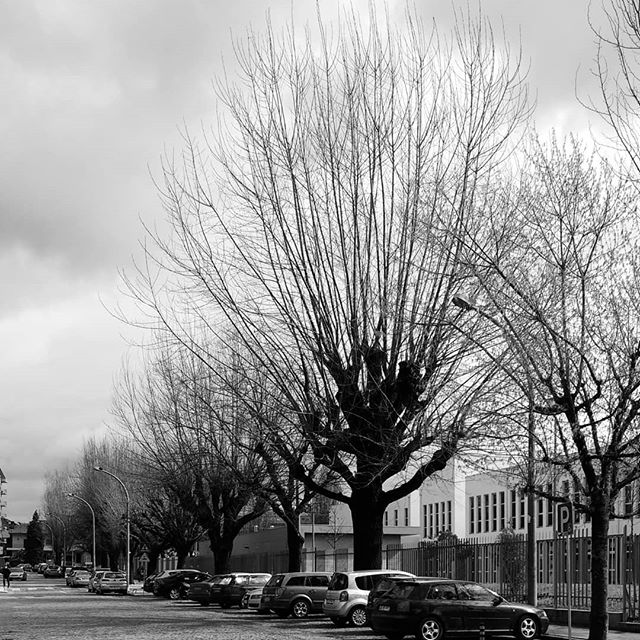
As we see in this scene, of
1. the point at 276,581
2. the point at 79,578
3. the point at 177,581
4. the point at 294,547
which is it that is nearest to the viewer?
the point at 276,581

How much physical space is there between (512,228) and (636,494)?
44.2 feet

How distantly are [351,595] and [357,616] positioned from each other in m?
0.80

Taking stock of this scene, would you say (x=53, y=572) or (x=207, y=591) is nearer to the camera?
(x=207, y=591)

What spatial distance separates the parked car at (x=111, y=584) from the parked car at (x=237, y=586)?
23128 millimetres

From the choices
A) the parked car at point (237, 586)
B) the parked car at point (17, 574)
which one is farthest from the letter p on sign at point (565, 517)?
the parked car at point (17, 574)

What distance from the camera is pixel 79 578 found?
84.3 metres

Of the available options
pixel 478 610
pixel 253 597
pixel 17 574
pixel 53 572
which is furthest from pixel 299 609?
pixel 53 572

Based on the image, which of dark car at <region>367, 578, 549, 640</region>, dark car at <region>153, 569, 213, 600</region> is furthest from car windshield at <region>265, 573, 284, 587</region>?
dark car at <region>153, 569, 213, 600</region>

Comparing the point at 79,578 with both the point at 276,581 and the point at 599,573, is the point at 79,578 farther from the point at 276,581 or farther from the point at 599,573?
the point at 599,573

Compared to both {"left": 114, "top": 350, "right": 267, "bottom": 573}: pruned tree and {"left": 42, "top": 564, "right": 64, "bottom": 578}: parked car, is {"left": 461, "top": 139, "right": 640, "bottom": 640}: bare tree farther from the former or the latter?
{"left": 42, "top": 564, "right": 64, "bottom": 578}: parked car

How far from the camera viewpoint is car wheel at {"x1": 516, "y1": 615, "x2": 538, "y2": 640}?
25.0 metres

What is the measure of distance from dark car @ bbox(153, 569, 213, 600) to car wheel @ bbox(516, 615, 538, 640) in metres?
31.7

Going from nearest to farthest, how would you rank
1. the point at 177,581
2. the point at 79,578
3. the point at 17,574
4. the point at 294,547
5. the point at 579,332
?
the point at 579,332
the point at 294,547
the point at 177,581
the point at 79,578
the point at 17,574

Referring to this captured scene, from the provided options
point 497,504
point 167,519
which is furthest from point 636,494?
point 167,519
